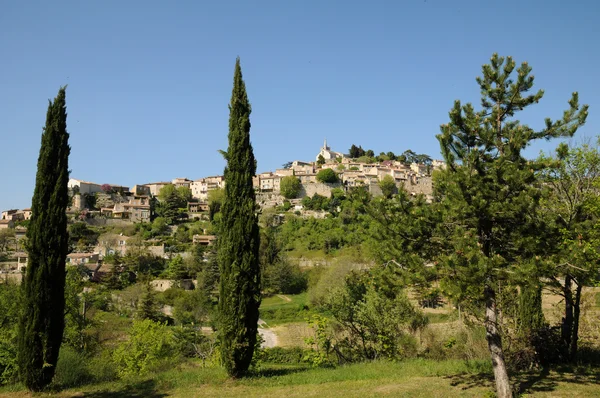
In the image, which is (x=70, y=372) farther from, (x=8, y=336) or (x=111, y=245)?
(x=111, y=245)

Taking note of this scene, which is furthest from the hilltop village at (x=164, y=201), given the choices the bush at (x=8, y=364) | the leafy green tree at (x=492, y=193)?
the leafy green tree at (x=492, y=193)

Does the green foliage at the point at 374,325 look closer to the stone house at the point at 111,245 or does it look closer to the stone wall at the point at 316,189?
the stone house at the point at 111,245

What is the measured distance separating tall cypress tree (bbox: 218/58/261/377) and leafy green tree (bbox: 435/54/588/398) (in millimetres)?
4928

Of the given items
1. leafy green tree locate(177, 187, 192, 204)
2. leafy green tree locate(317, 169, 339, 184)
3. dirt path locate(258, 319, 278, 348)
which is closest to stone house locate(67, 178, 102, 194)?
leafy green tree locate(177, 187, 192, 204)

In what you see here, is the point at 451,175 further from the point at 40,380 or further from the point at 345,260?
the point at 345,260

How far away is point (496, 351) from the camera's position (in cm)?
906

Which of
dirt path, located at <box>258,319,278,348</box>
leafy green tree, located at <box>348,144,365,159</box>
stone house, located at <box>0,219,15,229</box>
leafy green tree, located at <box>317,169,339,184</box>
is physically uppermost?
leafy green tree, located at <box>348,144,365,159</box>

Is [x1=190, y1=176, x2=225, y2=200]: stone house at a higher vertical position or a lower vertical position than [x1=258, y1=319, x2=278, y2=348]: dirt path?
higher

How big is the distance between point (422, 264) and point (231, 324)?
5084mm

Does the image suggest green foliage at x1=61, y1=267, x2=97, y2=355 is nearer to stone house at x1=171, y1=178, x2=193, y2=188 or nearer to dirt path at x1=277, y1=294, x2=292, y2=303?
dirt path at x1=277, y1=294, x2=292, y2=303

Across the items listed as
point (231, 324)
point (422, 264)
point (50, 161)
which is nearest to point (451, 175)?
point (422, 264)

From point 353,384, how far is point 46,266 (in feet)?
26.1

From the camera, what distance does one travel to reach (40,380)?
10.5 m

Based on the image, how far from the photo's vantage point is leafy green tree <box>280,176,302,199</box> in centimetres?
9200
